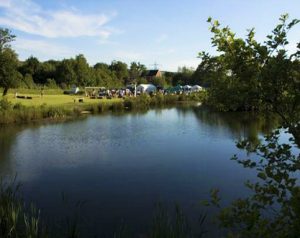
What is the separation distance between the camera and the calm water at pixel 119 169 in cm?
Result: 1041

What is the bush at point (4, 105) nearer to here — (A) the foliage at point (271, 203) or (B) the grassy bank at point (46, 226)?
(B) the grassy bank at point (46, 226)

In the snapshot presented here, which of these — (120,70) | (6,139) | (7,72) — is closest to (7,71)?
(7,72)

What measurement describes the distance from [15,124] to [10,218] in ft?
79.3

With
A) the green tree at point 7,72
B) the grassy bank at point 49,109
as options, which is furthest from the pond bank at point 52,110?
the green tree at point 7,72

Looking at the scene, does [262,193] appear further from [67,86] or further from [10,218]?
[67,86]

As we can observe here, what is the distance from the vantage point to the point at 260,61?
320cm

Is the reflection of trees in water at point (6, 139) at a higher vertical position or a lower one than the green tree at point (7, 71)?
lower

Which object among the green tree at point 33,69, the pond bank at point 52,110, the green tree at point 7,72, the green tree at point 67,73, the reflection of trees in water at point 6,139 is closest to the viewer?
the reflection of trees in water at point 6,139

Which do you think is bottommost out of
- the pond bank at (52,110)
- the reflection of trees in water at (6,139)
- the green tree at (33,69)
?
the reflection of trees in water at (6,139)

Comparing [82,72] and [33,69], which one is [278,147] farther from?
[33,69]

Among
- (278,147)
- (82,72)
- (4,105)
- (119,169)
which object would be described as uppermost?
(82,72)

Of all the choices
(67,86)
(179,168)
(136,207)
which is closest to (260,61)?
(136,207)

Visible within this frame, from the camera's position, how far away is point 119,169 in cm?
1502

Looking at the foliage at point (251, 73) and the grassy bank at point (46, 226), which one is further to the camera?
the grassy bank at point (46, 226)
